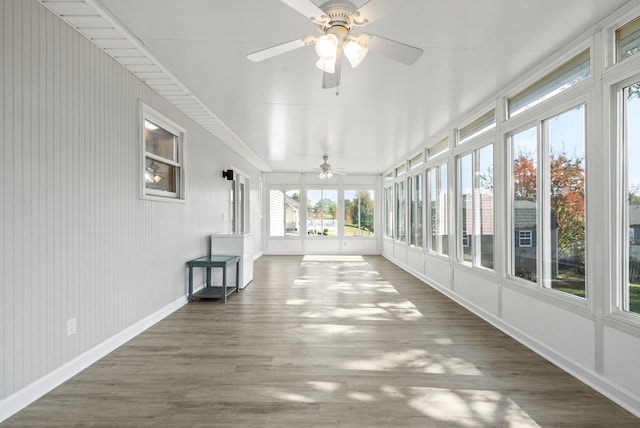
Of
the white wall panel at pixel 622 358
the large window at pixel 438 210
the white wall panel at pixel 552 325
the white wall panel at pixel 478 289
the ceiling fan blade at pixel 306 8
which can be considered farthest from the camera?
the large window at pixel 438 210

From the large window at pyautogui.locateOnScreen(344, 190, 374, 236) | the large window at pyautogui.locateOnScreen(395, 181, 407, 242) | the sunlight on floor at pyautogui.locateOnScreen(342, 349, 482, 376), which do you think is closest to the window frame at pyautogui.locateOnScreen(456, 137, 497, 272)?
the sunlight on floor at pyautogui.locateOnScreen(342, 349, 482, 376)

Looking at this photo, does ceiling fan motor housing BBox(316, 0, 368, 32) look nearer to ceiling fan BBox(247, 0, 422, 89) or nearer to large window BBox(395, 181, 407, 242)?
ceiling fan BBox(247, 0, 422, 89)

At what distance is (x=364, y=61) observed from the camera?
3.40 meters

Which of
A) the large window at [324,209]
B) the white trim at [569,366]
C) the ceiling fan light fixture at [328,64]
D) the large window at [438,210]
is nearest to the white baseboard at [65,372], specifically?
the ceiling fan light fixture at [328,64]

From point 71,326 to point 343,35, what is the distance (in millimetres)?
2897

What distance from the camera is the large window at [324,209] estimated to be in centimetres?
1175

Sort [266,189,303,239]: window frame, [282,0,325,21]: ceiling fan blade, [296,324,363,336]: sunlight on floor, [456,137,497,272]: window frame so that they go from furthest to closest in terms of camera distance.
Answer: [266,189,303,239]: window frame, [456,137,497,272]: window frame, [296,324,363,336]: sunlight on floor, [282,0,325,21]: ceiling fan blade

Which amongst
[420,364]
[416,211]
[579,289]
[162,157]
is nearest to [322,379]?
[420,364]

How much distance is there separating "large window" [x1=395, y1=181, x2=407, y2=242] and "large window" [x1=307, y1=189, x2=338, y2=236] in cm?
262

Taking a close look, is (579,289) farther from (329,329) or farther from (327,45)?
(327,45)

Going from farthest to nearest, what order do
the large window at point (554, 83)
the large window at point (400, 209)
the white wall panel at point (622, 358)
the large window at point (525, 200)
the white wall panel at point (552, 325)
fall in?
the large window at point (400, 209) → the large window at point (525, 200) → the large window at point (554, 83) → the white wall panel at point (552, 325) → the white wall panel at point (622, 358)

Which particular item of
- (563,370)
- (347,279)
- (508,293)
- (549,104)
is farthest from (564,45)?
(347,279)

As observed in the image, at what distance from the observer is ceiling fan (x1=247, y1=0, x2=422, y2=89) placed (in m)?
1.95

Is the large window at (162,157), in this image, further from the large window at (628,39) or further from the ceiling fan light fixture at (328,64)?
the large window at (628,39)
